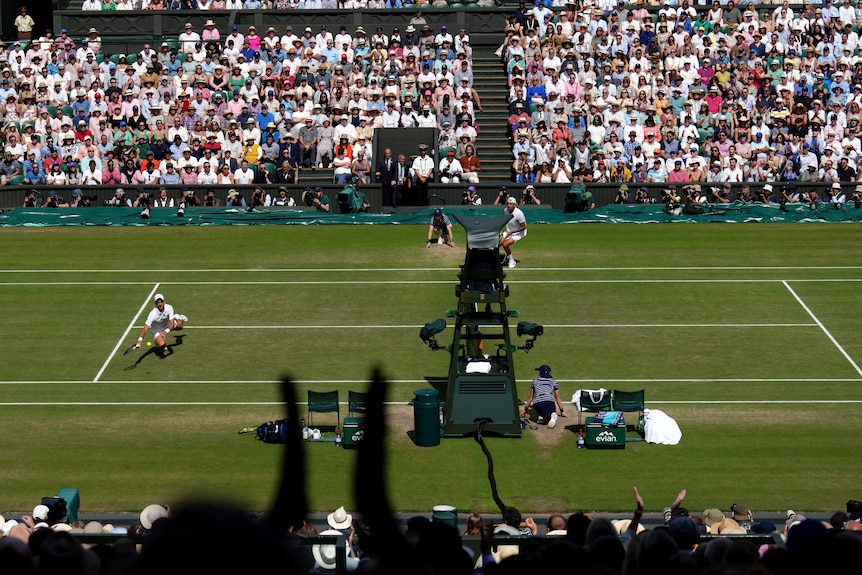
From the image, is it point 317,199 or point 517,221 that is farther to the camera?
point 317,199

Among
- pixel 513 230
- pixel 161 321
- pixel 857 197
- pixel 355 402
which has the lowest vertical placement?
pixel 355 402

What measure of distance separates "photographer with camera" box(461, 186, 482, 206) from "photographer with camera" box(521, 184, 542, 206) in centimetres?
167

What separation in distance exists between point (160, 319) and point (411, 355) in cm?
590

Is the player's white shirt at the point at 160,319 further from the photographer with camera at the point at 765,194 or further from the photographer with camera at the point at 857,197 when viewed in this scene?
the photographer with camera at the point at 857,197

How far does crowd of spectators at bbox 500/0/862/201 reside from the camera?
42.7 meters

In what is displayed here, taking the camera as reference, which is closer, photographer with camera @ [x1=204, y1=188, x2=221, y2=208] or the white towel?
the white towel

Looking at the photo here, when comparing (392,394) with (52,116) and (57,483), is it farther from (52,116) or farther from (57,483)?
(52,116)

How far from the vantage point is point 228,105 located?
45.1m

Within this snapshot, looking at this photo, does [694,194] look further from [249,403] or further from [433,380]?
[249,403]

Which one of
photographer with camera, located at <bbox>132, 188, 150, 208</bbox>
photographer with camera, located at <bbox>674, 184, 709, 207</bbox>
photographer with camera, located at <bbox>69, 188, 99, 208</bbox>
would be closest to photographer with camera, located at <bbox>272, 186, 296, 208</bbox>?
photographer with camera, located at <bbox>132, 188, 150, 208</bbox>

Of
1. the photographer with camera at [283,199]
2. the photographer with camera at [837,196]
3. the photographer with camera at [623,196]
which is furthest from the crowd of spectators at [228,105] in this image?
the photographer with camera at [837,196]

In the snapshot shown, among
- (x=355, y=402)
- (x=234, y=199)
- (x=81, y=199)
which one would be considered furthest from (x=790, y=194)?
(x=81, y=199)

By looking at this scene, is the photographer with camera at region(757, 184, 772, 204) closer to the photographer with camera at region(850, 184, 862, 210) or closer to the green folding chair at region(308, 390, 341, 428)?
the photographer with camera at region(850, 184, 862, 210)

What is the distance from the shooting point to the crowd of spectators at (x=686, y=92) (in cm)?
4269
